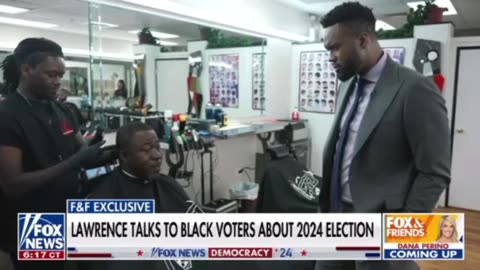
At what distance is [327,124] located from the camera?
14.7ft

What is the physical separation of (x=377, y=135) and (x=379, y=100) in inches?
5.0

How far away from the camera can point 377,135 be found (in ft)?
3.93

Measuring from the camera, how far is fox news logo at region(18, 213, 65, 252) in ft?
4.66

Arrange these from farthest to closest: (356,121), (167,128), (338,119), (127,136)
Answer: (167,128)
(127,136)
(338,119)
(356,121)

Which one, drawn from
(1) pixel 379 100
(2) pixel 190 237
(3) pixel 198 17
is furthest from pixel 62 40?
(1) pixel 379 100

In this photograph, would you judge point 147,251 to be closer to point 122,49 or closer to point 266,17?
point 122,49

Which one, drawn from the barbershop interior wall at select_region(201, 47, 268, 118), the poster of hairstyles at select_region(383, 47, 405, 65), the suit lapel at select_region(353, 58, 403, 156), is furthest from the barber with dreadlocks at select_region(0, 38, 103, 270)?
the poster of hairstyles at select_region(383, 47, 405, 65)

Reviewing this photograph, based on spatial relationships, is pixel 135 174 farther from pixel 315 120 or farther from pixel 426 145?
pixel 315 120

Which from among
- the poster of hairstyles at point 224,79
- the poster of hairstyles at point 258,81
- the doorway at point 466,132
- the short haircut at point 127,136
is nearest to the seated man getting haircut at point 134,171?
the short haircut at point 127,136

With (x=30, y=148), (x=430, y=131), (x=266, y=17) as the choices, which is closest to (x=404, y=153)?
(x=430, y=131)

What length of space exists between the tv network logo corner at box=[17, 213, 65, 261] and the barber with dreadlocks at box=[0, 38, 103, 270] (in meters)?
0.04

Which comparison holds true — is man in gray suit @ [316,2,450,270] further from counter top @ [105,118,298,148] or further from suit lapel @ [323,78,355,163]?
counter top @ [105,118,298,148]

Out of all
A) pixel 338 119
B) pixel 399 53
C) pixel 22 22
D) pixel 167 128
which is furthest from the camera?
pixel 399 53

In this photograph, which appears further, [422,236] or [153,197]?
[153,197]
